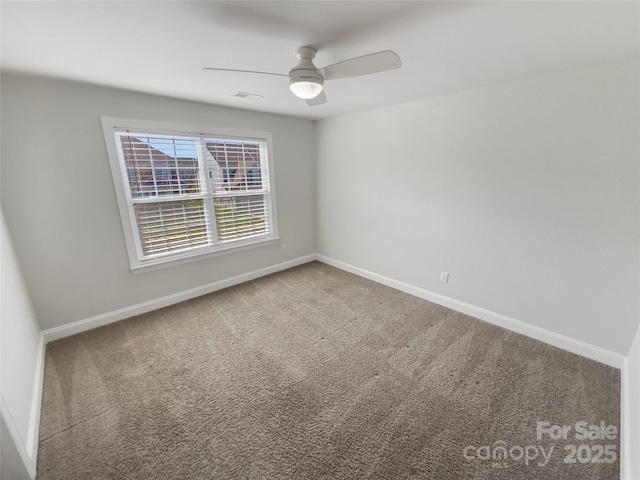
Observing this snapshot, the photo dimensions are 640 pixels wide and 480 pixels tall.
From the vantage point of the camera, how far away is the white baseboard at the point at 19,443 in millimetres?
1197

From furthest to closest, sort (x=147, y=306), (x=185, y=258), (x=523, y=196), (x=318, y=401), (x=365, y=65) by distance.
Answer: (x=185, y=258) → (x=147, y=306) → (x=523, y=196) → (x=318, y=401) → (x=365, y=65)

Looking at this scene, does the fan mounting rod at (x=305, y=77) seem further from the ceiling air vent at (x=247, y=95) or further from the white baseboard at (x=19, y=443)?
the white baseboard at (x=19, y=443)

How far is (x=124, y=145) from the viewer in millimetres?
2506

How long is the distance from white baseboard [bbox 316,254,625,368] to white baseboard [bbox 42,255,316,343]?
1.71 metres

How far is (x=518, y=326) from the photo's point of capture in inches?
96.2

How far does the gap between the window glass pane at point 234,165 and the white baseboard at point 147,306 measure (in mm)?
1181

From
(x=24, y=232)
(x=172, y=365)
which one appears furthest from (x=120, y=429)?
(x=24, y=232)

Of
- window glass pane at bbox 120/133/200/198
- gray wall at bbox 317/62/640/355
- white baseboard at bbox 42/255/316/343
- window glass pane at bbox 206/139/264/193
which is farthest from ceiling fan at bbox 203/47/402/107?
white baseboard at bbox 42/255/316/343

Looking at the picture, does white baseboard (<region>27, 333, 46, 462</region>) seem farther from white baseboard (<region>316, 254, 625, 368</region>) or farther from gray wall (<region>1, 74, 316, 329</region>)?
white baseboard (<region>316, 254, 625, 368</region>)

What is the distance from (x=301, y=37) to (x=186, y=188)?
2116mm

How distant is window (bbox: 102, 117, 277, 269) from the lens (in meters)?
2.57

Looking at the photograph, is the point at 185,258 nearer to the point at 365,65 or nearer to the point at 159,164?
the point at 159,164

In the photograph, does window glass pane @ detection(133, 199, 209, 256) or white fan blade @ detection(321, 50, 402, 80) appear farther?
window glass pane @ detection(133, 199, 209, 256)

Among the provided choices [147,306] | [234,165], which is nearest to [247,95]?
[234,165]
